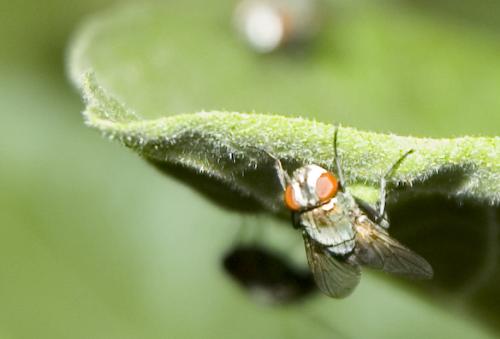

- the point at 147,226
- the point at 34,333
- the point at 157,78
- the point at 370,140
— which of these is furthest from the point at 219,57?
the point at 370,140

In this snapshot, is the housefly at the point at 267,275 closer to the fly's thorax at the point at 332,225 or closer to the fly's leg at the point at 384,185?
the fly's thorax at the point at 332,225

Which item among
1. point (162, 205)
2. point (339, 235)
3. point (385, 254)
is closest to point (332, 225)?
point (339, 235)

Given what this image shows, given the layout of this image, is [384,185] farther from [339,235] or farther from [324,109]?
[324,109]

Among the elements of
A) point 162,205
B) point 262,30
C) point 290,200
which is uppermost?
point 262,30

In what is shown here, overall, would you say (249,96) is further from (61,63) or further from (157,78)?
(61,63)

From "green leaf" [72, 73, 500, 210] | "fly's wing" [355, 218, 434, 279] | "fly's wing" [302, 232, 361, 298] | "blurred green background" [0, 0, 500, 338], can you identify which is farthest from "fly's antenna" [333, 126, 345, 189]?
"blurred green background" [0, 0, 500, 338]

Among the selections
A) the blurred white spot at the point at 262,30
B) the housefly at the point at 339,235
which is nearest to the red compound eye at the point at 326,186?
the housefly at the point at 339,235
